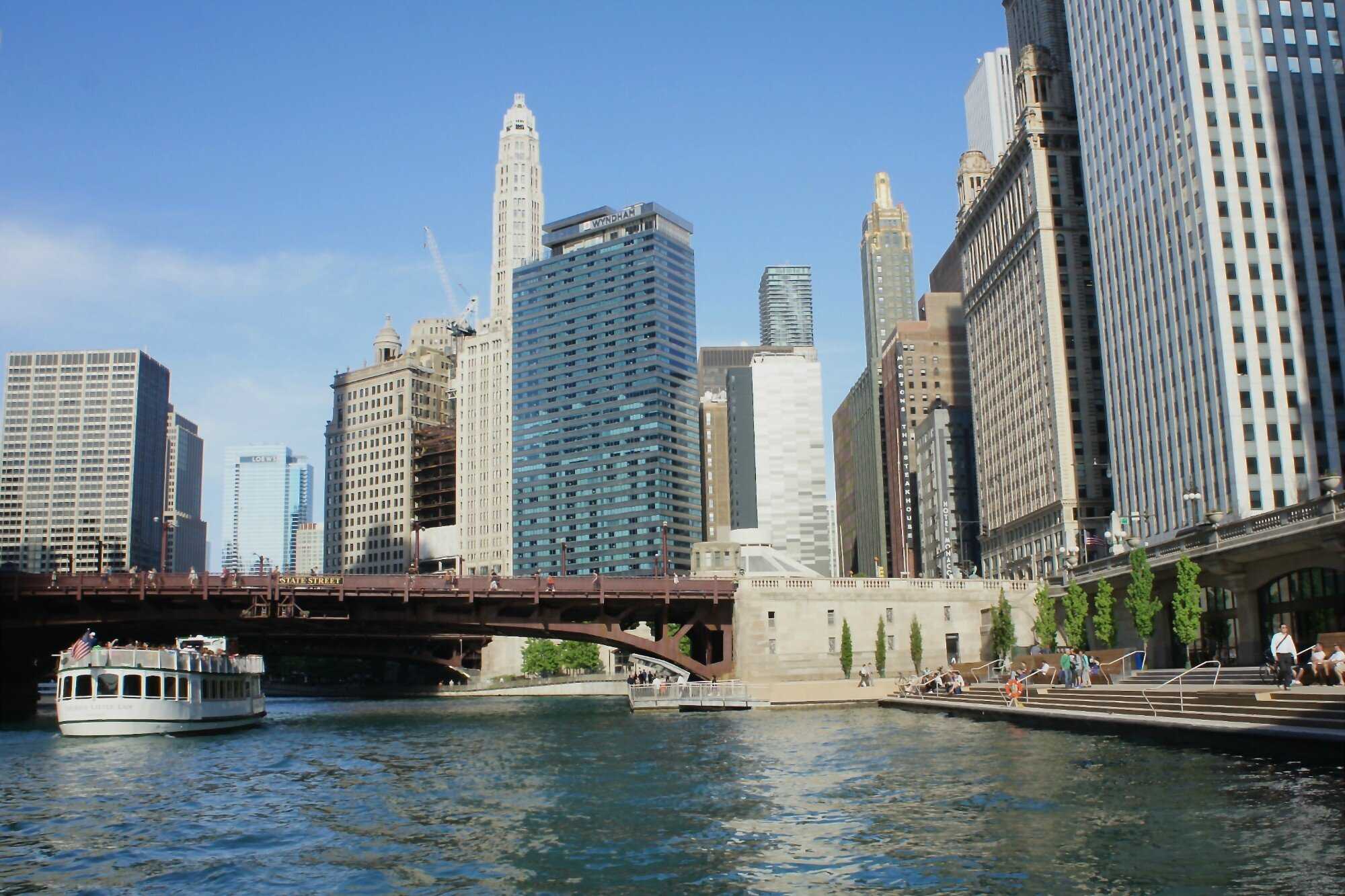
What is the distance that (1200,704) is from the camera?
50625mm

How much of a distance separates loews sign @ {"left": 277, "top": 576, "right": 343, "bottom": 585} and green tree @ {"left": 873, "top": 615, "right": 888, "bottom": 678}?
45.9 m

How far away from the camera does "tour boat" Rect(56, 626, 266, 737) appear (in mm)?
75938

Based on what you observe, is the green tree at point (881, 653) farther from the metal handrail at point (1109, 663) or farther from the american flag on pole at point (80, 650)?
the american flag on pole at point (80, 650)

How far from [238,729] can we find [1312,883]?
80595 mm

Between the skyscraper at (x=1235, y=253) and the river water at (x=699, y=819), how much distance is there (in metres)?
72.1

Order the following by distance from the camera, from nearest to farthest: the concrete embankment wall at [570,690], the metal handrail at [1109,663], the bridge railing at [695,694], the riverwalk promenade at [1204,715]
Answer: the riverwalk promenade at [1204,715] < the metal handrail at [1109,663] < the bridge railing at [695,694] < the concrete embankment wall at [570,690]

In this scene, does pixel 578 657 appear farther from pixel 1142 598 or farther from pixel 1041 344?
pixel 1142 598

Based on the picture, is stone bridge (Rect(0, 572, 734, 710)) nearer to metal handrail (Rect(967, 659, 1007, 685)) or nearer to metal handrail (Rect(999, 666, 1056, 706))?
metal handrail (Rect(967, 659, 1007, 685))

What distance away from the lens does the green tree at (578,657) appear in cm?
19212

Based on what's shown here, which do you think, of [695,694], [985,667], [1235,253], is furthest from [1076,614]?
[1235,253]

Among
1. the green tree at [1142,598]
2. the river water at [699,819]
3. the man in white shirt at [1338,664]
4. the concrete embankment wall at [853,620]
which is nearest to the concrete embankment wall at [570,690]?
the concrete embankment wall at [853,620]

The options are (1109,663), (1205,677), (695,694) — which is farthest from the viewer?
(695,694)

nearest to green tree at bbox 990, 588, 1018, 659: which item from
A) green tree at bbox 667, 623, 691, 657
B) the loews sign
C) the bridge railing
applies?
the bridge railing

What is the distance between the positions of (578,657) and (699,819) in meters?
159
